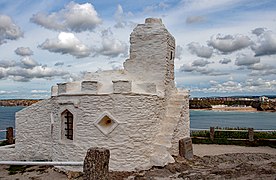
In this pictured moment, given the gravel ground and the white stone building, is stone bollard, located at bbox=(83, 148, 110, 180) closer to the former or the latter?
the gravel ground

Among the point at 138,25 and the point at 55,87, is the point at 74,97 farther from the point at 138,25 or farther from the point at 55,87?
the point at 138,25

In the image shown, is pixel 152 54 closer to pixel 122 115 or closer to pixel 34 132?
pixel 122 115

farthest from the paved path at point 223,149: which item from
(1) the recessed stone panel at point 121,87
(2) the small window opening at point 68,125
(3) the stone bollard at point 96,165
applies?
(3) the stone bollard at point 96,165

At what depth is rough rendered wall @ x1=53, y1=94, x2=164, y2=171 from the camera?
10.3m

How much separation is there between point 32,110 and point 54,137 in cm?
201

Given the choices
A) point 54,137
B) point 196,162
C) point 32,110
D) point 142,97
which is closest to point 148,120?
point 142,97

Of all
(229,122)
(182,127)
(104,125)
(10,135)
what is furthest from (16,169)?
(229,122)

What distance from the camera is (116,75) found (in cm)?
1209

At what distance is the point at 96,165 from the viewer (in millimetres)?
5590

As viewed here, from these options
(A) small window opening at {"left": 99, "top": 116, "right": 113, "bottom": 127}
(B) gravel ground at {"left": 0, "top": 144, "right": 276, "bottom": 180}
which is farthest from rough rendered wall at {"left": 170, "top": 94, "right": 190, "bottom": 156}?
(A) small window opening at {"left": 99, "top": 116, "right": 113, "bottom": 127}

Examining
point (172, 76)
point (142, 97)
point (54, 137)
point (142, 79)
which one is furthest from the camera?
point (172, 76)

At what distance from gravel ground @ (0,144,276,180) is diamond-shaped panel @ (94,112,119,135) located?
1.41m

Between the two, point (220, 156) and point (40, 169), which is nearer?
point (40, 169)

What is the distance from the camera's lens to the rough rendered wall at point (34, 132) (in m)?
12.5
